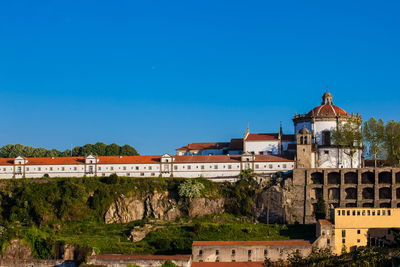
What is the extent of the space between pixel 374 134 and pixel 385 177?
254 inches

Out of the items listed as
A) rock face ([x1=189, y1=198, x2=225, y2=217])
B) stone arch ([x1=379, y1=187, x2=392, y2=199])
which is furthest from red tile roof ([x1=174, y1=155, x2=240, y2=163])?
stone arch ([x1=379, y1=187, x2=392, y2=199])

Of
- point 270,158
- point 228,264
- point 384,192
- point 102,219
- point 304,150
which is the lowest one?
point 228,264

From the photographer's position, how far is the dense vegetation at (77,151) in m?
108

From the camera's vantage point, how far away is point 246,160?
8375 cm

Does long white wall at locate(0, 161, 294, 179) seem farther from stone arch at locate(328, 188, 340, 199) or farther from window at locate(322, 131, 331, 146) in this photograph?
window at locate(322, 131, 331, 146)

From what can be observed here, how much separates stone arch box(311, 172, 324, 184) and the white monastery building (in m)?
1.82

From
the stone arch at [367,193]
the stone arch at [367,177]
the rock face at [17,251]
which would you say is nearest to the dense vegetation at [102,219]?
the rock face at [17,251]

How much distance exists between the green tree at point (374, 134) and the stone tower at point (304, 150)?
8.43m

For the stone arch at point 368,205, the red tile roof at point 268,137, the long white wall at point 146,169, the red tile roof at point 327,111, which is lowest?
the stone arch at point 368,205

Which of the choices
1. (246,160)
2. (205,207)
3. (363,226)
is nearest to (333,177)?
(246,160)

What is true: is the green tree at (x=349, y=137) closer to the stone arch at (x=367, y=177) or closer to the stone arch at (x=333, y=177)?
the stone arch at (x=367, y=177)

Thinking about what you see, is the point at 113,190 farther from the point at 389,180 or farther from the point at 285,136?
the point at 389,180

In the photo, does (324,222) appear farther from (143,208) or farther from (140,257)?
(143,208)

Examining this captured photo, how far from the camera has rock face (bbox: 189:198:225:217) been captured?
78.1 m
